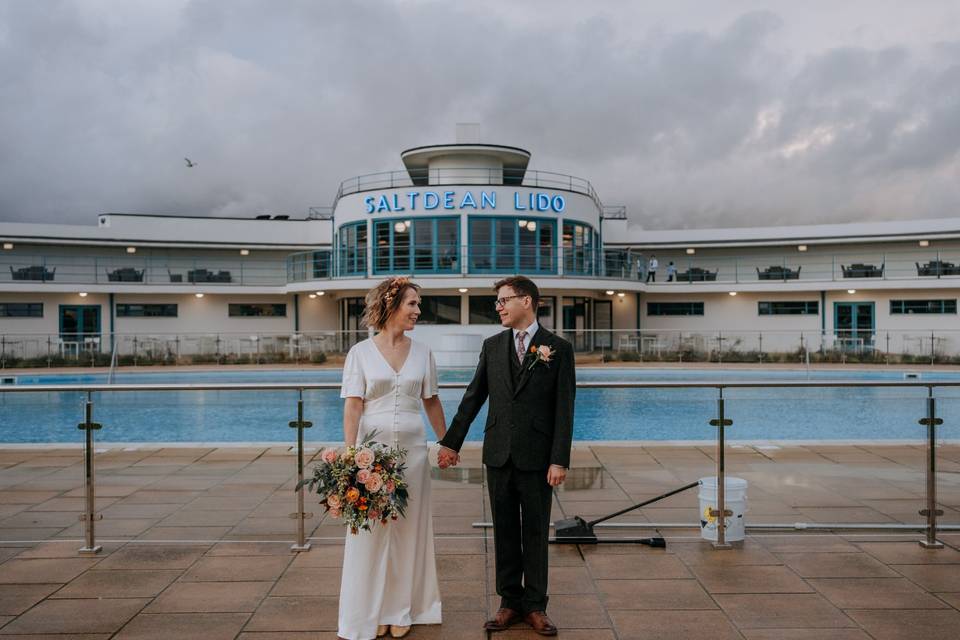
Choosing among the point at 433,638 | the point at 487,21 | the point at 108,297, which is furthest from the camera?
the point at 108,297

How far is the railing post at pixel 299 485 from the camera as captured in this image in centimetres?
497

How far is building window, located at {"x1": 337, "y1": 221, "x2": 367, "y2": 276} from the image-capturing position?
27.0 m

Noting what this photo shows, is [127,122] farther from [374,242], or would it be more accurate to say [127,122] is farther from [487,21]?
[487,21]

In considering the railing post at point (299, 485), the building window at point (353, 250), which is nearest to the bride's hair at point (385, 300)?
the railing post at point (299, 485)

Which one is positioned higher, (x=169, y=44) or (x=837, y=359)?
(x=169, y=44)

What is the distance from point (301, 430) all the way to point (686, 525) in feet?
9.48

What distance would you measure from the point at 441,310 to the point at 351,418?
22.7 m

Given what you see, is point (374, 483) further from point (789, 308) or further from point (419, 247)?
point (789, 308)

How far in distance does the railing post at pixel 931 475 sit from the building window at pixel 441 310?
840 inches

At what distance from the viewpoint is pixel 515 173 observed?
29.2 metres

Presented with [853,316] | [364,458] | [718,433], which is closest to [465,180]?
[853,316]

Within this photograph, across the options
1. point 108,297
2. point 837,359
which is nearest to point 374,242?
point 108,297

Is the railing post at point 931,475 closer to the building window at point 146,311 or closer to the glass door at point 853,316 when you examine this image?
the glass door at point 853,316

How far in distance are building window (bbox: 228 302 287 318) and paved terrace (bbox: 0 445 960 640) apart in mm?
24353
